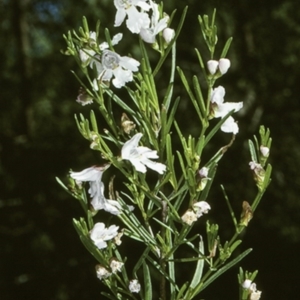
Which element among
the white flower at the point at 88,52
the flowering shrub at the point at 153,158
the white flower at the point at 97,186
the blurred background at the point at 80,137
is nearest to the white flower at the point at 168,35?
the flowering shrub at the point at 153,158

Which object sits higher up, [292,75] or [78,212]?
[292,75]

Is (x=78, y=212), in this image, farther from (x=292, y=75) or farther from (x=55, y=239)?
(x=292, y=75)

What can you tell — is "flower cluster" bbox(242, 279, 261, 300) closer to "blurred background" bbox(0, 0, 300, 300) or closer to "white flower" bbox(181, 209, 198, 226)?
"white flower" bbox(181, 209, 198, 226)

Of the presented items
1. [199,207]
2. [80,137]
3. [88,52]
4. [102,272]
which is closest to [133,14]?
[88,52]

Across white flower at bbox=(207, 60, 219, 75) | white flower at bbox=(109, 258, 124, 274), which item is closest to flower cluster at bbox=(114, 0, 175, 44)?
white flower at bbox=(207, 60, 219, 75)

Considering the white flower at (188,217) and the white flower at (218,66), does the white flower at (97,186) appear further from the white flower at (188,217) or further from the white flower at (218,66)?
the white flower at (218,66)

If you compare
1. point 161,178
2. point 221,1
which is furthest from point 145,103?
point 221,1

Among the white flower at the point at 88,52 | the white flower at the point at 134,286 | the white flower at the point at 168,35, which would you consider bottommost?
the white flower at the point at 134,286
